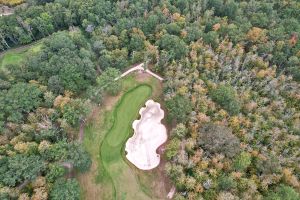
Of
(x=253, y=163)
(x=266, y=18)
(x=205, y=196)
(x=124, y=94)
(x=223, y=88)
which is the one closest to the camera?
(x=205, y=196)

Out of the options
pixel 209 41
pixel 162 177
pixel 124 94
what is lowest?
pixel 162 177

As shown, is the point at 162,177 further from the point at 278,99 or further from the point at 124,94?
the point at 278,99

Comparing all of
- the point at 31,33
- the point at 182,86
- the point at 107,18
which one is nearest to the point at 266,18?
the point at 182,86

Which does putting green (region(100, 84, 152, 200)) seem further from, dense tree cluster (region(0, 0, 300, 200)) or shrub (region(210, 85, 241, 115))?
shrub (region(210, 85, 241, 115))

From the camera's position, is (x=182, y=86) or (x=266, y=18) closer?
(x=182, y=86)

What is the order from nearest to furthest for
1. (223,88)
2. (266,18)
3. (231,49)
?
1. (223,88)
2. (231,49)
3. (266,18)

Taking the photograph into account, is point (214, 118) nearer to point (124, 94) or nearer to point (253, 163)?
point (253, 163)

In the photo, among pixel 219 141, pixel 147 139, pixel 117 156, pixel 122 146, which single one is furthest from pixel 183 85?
pixel 117 156

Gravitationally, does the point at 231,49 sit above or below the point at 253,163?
above
